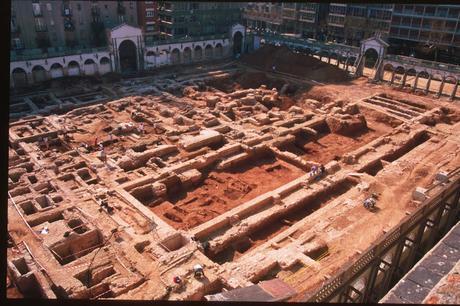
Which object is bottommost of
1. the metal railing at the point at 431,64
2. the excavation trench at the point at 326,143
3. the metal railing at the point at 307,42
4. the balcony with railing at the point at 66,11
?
the excavation trench at the point at 326,143

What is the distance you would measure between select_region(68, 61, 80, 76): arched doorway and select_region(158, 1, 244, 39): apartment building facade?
16.2 meters

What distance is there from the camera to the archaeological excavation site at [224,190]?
1656 cm

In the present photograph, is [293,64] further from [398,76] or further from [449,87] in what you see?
[449,87]

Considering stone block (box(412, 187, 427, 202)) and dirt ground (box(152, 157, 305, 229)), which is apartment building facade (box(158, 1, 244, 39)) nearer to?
dirt ground (box(152, 157, 305, 229))

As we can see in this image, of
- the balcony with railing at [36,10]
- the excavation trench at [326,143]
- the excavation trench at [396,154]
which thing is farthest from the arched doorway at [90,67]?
the excavation trench at [396,154]

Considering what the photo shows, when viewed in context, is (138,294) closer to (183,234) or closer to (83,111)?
(183,234)

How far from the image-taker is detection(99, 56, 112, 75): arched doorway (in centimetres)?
4491

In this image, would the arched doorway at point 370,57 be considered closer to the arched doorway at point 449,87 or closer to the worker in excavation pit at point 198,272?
the arched doorway at point 449,87

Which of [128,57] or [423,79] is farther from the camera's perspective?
[128,57]

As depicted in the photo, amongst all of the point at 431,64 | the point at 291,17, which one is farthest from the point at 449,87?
the point at 291,17

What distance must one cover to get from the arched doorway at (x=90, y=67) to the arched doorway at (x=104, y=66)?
2.35 feet

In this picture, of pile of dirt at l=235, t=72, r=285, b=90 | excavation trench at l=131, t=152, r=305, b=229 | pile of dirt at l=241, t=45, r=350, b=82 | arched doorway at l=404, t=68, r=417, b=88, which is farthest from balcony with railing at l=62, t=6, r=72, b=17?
arched doorway at l=404, t=68, r=417, b=88

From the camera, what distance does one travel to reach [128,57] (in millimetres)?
48250

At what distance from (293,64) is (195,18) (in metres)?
16.3
